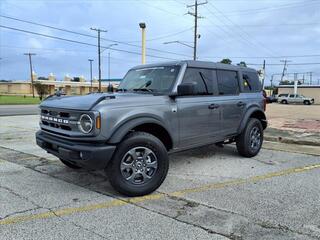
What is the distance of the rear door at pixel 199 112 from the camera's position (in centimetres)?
550

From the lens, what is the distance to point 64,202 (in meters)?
4.45

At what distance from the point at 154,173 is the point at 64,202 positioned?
1312 mm

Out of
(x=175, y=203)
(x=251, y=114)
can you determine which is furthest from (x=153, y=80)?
(x=251, y=114)

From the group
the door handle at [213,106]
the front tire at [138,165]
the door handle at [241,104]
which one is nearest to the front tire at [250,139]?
the door handle at [241,104]

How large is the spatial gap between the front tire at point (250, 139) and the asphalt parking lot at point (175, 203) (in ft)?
1.24

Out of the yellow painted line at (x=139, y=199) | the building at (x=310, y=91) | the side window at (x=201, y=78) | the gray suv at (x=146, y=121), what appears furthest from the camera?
the building at (x=310, y=91)

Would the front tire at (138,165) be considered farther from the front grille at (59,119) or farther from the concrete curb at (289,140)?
the concrete curb at (289,140)

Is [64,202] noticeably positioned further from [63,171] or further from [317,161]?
[317,161]

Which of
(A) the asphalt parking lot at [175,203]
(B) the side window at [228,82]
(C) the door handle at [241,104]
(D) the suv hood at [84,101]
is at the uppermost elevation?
(B) the side window at [228,82]

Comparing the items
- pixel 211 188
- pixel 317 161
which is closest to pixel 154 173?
pixel 211 188

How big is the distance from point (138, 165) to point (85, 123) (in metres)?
0.97

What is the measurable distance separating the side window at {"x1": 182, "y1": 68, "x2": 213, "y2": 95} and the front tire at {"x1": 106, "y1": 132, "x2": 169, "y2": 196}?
1421 millimetres

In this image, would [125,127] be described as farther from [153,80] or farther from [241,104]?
[241,104]

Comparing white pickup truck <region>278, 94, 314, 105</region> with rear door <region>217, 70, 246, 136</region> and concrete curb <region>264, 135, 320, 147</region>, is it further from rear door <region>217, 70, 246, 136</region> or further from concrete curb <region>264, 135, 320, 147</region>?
rear door <region>217, 70, 246, 136</region>
